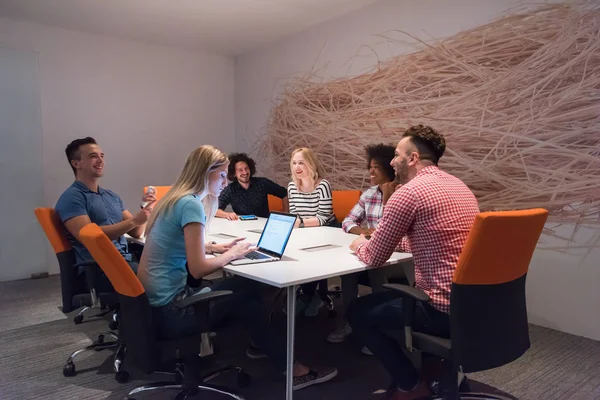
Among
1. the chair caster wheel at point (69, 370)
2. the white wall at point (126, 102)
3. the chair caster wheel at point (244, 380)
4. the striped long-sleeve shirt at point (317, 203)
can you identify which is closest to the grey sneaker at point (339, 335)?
the chair caster wheel at point (244, 380)

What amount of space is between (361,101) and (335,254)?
92.3 inches

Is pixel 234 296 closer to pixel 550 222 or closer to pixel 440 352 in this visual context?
pixel 440 352

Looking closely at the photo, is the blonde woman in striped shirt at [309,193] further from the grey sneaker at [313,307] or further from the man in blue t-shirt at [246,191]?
the man in blue t-shirt at [246,191]

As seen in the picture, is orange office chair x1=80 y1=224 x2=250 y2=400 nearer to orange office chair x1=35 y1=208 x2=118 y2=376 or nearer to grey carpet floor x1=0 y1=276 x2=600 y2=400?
grey carpet floor x1=0 y1=276 x2=600 y2=400

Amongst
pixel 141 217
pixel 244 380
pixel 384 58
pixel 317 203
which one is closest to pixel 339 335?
pixel 244 380

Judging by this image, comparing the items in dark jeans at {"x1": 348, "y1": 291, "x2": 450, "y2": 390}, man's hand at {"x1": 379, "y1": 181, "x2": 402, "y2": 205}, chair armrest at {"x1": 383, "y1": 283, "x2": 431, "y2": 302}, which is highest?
man's hand at {"x1": 379, "y1": 181, "x2": 402, "y2": 205}

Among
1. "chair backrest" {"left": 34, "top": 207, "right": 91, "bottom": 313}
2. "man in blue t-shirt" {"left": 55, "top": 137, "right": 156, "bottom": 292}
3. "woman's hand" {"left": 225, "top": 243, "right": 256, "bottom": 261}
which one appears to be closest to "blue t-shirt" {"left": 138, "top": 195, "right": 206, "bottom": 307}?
"woman's hand" {"left": 225, "top": 243, "right": 256, "bottom": 261}

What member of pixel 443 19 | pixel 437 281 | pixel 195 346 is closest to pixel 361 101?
pixel 443 19

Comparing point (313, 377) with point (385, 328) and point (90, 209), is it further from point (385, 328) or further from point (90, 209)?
point (90, 209)

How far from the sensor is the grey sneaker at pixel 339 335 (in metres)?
2.87

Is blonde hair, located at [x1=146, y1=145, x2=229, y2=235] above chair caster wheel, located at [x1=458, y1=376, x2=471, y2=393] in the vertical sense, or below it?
above

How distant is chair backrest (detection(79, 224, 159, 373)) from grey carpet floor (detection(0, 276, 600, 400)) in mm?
439

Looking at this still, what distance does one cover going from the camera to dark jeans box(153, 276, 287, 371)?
71.0 inches

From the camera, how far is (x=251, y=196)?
13.6 ft
